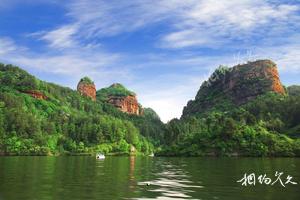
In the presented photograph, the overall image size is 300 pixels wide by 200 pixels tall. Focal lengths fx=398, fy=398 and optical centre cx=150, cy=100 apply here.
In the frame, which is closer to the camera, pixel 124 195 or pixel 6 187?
pixel 124 195

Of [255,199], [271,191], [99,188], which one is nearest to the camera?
[255,199]

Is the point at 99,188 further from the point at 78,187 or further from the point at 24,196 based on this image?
the point at 24,196

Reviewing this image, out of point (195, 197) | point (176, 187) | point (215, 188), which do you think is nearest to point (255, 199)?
point (195, 197)

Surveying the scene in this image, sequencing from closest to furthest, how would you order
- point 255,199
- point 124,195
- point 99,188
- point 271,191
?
point 255,199, point 124,195, point 271,191, point 99,188

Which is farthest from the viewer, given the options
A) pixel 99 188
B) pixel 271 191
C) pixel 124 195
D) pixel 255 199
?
pixel 99 188

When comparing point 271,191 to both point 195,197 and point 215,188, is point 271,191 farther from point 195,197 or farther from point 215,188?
point 195,197

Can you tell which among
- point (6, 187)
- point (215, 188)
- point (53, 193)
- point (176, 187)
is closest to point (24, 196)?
point (53, 193)

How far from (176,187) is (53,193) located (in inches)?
619

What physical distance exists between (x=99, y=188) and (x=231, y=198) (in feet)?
54.3

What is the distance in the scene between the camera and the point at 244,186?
50.7 m

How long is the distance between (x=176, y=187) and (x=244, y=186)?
8.72m

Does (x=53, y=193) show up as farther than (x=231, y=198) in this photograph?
Yes

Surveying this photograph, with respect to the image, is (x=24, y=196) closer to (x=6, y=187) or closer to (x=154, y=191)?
(x=6, y=187)

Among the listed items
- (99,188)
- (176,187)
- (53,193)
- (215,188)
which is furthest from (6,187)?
(215,188)
